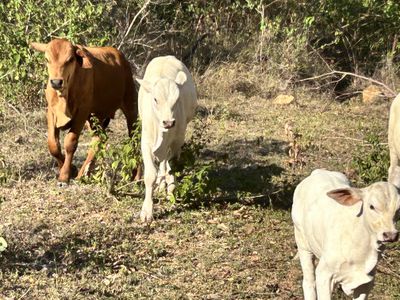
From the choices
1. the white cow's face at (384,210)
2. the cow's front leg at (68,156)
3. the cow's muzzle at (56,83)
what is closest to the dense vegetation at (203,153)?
the cow's front leg at (68,156)

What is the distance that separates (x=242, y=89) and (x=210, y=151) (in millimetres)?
3988

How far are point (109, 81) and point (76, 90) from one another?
84 cm

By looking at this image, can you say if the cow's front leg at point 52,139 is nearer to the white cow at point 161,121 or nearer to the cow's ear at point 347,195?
the white cow at point 161,121

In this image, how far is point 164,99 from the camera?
7133 mm

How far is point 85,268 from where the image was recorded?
238 inches

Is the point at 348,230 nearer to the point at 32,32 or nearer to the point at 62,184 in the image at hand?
the point at 62,184

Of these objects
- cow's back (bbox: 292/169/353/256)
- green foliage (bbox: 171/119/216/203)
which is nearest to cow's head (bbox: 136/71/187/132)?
green foliage (bbox: 171/119/216/203)

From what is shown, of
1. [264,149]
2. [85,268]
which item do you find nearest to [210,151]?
[264,149]

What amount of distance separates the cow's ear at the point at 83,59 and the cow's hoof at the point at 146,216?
6.66ft

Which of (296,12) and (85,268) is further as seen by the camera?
(296,12)

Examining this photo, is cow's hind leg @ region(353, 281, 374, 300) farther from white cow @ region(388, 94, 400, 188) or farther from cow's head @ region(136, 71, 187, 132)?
white cow @ region(388, 94, 400, 188)

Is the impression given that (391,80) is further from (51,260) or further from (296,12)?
(51,260)

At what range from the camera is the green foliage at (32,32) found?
9.85 metres

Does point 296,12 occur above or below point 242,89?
above
